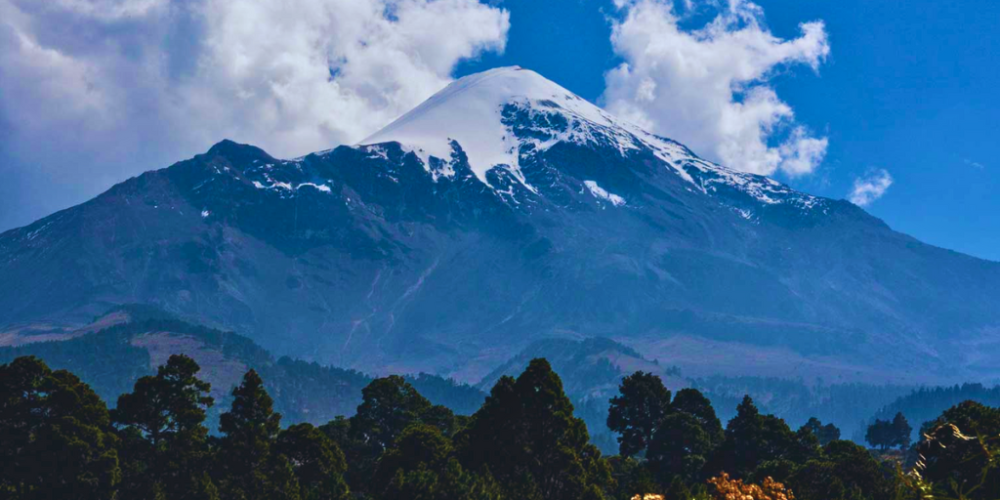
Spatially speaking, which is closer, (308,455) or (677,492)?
(677,492)

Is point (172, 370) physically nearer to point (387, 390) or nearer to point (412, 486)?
point (412, 486)

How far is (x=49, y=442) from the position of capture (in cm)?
6353

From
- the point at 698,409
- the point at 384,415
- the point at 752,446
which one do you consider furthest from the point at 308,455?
the point at 698,409

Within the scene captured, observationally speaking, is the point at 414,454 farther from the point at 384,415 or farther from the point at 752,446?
the point at 752,446

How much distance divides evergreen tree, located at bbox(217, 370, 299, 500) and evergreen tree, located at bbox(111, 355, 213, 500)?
1.58 metres

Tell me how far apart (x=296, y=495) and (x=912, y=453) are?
104m

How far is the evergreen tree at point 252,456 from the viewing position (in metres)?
66.9

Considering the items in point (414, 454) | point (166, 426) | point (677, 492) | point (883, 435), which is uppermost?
point (883, 435)

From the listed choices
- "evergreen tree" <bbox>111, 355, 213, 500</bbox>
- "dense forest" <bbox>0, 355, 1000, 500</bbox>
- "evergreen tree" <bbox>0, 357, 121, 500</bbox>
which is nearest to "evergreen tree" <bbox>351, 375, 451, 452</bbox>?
"dense forest" <bbox>0, 355, 1000, 500</bbox>

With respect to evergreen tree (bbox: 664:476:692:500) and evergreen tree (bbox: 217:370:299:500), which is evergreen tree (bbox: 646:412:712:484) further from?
evergreen tree (bbox: 664:476:692:500)

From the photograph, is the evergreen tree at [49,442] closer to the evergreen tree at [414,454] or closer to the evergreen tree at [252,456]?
the evergreen tree at [252,456]

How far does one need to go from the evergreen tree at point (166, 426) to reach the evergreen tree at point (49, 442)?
3241 mm

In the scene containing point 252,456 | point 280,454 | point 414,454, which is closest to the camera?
point 252,456

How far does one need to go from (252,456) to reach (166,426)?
6.34 m
